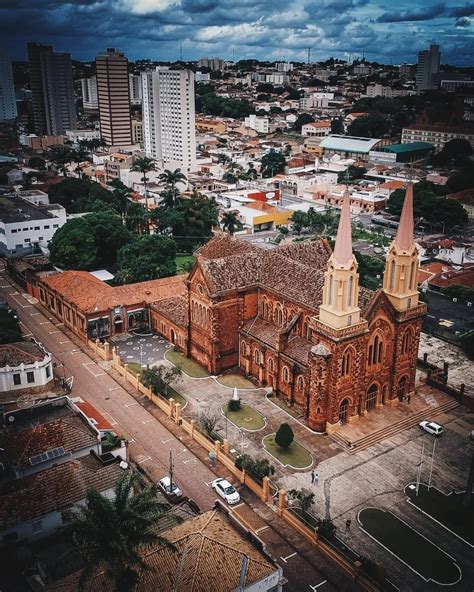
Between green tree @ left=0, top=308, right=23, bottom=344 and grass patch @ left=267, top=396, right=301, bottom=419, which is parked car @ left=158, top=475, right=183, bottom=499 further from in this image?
green tree @ left=0, top=308, right=23, bottom=344

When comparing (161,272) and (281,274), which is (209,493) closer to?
(281,274)

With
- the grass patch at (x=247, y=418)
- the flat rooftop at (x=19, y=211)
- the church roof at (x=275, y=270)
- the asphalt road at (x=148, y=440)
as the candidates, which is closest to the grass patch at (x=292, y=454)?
the grass patch at (x=247, y=418)

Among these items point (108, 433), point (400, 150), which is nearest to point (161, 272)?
point (108, 433)

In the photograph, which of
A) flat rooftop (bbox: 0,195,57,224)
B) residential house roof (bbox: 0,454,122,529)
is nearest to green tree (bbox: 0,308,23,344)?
residential house roof (bbox: 0,454,122,529)

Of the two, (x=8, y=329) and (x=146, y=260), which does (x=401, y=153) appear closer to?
(x=146, y=260)

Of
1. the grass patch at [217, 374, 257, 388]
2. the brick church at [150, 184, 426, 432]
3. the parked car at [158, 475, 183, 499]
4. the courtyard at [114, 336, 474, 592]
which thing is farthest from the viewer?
the grass patch at [217, 374, 257, 388]

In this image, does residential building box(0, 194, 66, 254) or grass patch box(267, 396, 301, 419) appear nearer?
grass patch box(267, 396, 301, 419)

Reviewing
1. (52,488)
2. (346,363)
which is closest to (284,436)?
(346,363)
